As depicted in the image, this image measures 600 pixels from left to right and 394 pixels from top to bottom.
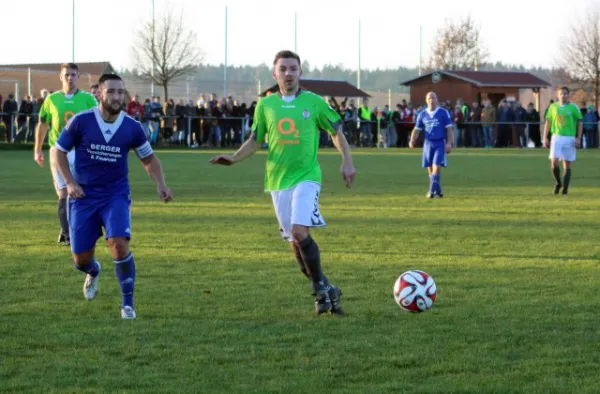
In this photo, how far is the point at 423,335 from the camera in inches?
298

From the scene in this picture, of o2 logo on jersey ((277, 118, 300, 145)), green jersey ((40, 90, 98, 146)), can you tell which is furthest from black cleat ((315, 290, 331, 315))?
green jersey ((40, 90, 98, 146))

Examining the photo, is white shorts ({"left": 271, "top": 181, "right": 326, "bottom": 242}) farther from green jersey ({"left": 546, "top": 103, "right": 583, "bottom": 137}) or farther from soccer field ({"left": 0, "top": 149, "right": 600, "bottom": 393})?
green jersey ({"left": 546, "top": 103, "right": 583, "bottom": 137})

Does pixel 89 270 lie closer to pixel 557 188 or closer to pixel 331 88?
pixel 557 188

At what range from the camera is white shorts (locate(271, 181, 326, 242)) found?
854 centimetres

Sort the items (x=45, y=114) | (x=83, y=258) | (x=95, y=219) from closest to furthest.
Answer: (x=95, y=219) < (x=83, y=258) < (x=45, y=114)

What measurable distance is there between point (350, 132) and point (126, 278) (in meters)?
40.0

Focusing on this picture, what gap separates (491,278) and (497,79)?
48372 millimetres

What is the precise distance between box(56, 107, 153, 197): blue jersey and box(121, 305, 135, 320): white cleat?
2.83 ft

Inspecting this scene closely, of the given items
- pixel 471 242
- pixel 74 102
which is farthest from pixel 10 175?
pixel 471 242

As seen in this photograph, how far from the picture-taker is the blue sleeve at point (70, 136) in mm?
8422

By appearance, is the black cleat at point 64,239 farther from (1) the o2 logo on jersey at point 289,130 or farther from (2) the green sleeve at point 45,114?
(1) the o2 logo on jersey at point 289,130

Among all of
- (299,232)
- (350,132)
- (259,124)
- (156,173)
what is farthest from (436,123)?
(350,132)

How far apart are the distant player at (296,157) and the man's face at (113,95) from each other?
2.77 ft

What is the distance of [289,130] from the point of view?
8.72 m
